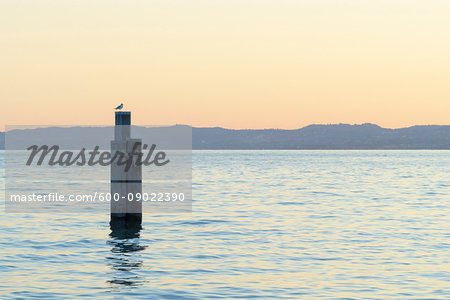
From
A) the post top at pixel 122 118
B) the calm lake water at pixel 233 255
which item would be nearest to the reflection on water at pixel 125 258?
the calm lake water at pixel 233 255

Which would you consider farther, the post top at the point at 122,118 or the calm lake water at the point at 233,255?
the post top at the point at 122,118

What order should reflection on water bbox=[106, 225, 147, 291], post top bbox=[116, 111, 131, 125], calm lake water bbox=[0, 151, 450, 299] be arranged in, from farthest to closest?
post top bbox=[116, 111, 131, 125]
reflection on water bbox=[106, 225, 147, 291]
calm lake water bbox=[0, 151, 450, 299]

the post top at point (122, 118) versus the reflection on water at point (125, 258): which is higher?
the post top at point (122, 118)

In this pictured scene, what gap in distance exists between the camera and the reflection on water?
17.5m

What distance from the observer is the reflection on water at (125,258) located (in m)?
17.5

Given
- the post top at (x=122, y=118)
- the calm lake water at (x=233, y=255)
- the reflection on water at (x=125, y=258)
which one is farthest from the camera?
the post top at (x=122, y=118)

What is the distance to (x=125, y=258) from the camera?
20.9 metres

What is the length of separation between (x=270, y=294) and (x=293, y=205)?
2352 centimetres

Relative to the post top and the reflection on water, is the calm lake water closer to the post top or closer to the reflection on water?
the reflection on water

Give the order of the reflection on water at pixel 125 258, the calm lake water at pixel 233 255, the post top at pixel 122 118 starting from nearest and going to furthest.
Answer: the calm lake water at pixel 233 255
the reflection on water at pixel 125 258
the post top at pixel 122 118

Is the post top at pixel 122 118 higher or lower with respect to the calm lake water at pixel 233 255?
higher

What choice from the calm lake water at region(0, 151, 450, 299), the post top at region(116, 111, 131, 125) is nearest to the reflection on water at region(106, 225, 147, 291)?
the calm lake water at region(0, 151, 450, 299)

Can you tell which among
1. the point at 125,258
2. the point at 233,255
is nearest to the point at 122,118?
the point at 125,258

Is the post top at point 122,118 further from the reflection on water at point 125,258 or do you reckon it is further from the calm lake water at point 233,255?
the calm lake water at point 233,255
